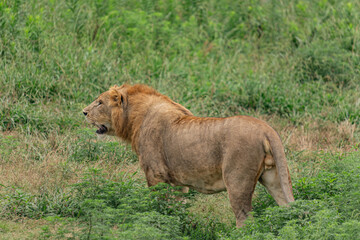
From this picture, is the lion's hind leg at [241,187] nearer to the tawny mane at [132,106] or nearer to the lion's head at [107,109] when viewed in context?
the tawny mane at [132,106]

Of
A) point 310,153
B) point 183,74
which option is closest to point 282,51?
point 183,74

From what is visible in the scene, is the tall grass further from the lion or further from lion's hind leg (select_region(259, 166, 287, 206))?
lion's hind leg (select_region(259, 166, 287, 206))

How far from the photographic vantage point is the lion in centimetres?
531

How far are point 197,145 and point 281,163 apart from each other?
0.89m

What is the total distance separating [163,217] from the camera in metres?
5.12

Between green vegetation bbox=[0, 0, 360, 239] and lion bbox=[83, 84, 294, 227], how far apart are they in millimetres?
273

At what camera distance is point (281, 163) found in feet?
17.2

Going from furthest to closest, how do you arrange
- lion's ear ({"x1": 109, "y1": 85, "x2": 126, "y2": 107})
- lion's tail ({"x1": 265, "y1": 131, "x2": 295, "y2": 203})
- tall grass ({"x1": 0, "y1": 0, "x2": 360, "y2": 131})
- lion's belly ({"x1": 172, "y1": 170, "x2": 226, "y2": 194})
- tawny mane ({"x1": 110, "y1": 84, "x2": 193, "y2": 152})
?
1. tall grass ({"x1": 0, "y1": 0, "x2": 360, "y2": 131})
2. lion's ear ({"x1": 109, "y1": 85, "x2": 126, "y2": 107})
3. tawny mane ({"x1": 110, "y1": 84, "x2": 193, "y2": 152})
4. lion's belly ({"x1": 172, "y1": 170, "x2": 226, "y2": 194})
5. lion's tail ({"x1": 265, "y1": 131, "x2": 295, "y2": 203})

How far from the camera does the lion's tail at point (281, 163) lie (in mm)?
5238

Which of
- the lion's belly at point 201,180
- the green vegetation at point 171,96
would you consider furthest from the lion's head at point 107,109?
the lion's belly at point 201,180

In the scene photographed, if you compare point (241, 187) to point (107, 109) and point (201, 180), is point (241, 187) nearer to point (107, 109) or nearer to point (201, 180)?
point (201, 180)

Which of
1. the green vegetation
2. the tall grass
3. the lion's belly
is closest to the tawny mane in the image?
the green vegetation

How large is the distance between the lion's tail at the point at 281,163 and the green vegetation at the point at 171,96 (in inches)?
7.1

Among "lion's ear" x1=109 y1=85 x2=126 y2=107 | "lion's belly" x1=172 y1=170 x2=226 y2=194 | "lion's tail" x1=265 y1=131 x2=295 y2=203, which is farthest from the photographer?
"lion's ear" x1=109 y1=85 x2=126 y2=107
